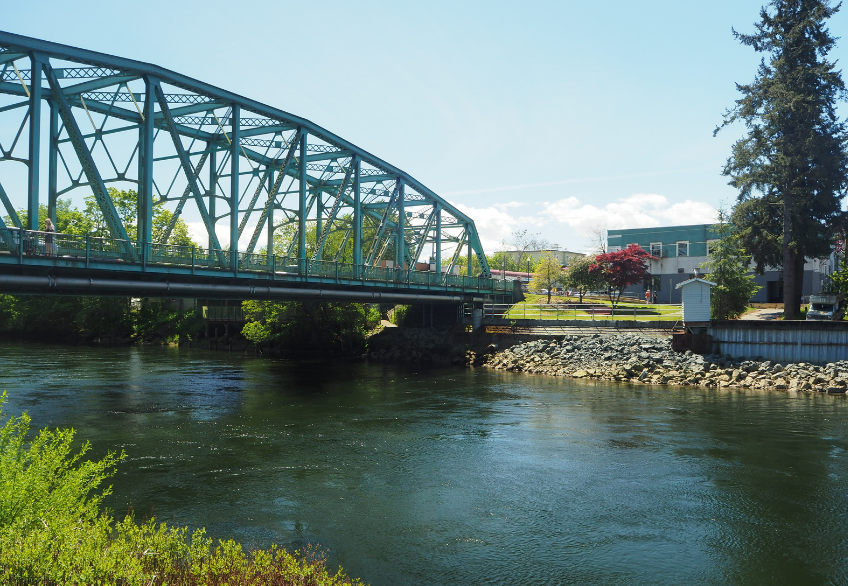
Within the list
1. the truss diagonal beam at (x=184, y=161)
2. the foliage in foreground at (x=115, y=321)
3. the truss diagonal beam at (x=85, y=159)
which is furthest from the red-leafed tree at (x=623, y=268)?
the foliage in foreground at (x=115, y=321)

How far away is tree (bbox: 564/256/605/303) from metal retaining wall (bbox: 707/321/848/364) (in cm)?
1931

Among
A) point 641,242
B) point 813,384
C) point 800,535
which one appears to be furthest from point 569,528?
point 641,242

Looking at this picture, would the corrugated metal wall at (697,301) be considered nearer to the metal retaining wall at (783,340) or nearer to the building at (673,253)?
the metal retaining wall at (783,340)

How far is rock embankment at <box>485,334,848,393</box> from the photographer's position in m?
30.7

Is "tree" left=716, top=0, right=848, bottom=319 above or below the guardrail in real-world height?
above

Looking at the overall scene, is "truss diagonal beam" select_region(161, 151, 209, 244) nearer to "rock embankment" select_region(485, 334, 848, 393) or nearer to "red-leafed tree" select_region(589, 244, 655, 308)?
"rock embankment" select_region(485, 334, 848, 393)

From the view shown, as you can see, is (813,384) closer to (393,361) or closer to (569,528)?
(569,528)

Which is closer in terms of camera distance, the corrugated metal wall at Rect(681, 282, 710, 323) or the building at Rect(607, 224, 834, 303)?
the corrugated metal wall at Rect(681, 282, 710, 323)

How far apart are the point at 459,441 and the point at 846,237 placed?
1324 inches

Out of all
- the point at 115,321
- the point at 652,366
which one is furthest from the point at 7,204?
the point at 115,321

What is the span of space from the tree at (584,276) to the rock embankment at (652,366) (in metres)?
13.7

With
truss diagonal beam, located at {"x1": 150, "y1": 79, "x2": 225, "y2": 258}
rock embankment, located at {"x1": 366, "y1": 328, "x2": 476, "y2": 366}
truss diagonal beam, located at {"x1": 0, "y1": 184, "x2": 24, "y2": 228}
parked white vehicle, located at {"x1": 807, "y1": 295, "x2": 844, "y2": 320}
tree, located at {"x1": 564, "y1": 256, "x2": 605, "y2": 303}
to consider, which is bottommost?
rock embankment, located at {"x1": 366, "y1": 328, "x2": 476, "y2": 366}

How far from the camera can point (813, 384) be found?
29844 millimetres

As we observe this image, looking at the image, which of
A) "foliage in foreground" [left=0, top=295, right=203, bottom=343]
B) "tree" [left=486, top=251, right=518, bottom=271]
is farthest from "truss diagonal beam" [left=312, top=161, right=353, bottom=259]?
"tree" [left=486, top=251, right=518, bottom=271]
